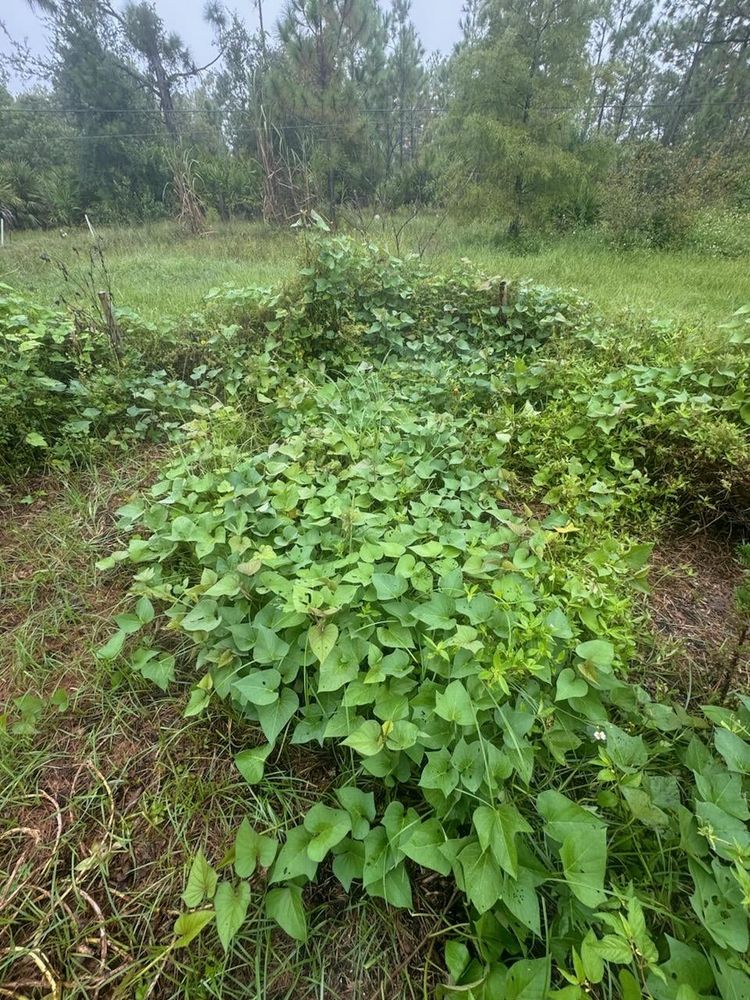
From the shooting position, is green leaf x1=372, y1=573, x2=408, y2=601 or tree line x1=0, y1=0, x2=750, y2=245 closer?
green leaf x1=372, y1=573, x2=408, y2=601

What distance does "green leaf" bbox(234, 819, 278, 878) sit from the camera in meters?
0.91

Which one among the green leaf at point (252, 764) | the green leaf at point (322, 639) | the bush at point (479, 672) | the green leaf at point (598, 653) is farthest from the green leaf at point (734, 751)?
the green leaf at point (252, 764)

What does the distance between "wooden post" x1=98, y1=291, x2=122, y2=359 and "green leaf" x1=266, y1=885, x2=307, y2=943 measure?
8.15ft

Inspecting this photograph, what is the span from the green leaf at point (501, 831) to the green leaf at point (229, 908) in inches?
17.9

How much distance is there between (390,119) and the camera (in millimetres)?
11211

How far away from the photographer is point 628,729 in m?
1.11

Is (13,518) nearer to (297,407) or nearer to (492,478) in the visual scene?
(297,407)

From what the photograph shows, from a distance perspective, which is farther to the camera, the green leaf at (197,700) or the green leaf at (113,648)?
the green leaf at (113,648)

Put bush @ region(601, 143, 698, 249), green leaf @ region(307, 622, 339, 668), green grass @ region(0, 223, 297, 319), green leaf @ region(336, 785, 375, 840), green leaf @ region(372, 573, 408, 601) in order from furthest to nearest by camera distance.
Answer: bush @ region(601, 143, 698, 249), green grass @ region(0, 223, 297, 319), green leaf @ region(372, 573, 408, 601), green leaf @ region(307, 622, 339, 668), green leaf @ region(336, 785, 375, 840)

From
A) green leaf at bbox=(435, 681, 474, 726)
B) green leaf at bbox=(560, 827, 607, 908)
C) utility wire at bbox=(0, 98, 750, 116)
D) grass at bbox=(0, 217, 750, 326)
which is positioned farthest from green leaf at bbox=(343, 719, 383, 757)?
utility wire at bbox=(0, 98, 750, 116)

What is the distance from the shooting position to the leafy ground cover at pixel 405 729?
84 centimetres

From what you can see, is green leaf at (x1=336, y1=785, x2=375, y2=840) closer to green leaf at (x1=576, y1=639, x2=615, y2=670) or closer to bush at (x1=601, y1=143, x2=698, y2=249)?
green leaf at (x1=576, y1=639, x2=615, y2=670)

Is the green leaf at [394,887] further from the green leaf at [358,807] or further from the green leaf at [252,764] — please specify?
the green leaf at [252,764]

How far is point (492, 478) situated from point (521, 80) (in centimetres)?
838
